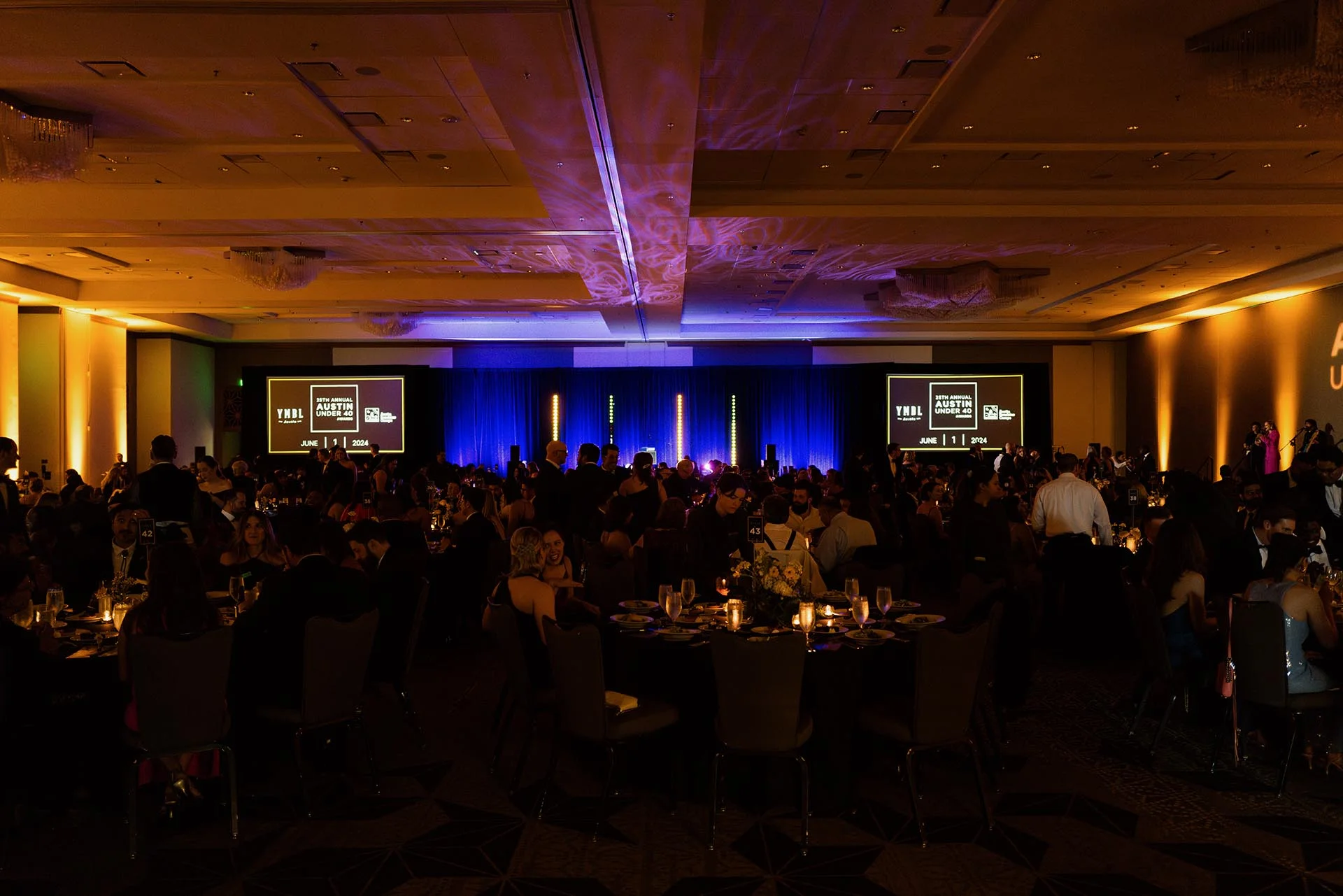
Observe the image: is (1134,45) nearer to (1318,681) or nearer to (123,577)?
(1318,681)

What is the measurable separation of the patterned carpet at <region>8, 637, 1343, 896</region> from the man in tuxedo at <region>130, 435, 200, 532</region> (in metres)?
3.24

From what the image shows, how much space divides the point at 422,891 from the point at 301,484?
35.0 ft

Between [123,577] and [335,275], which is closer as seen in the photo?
[123,577]

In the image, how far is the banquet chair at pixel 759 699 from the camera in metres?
4.17

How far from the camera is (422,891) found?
394 cm

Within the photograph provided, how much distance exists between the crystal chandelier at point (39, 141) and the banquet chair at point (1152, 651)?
7299mm

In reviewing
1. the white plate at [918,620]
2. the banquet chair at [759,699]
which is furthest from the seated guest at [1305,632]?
the banquet chair at [759,699]

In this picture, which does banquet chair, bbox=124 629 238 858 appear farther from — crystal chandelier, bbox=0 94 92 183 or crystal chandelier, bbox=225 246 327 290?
crystal chandelier, bbox=225 246 327 290

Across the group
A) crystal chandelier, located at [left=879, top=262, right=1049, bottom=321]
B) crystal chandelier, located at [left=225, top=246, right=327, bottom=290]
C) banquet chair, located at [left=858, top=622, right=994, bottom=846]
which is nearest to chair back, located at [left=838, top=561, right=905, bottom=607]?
banquet chair, located at [left=858, top=622, right=994, bottom=846]

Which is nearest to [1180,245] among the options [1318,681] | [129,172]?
[1318,681]

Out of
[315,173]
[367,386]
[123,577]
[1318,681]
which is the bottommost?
[1318,681]

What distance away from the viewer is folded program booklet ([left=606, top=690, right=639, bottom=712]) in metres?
4.57

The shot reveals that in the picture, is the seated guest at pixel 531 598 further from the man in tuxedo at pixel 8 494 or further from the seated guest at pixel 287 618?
the man in tuxedo at pixel 8 494

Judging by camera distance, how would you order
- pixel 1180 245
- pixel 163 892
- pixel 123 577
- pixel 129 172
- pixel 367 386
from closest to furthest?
pixel 163 892 → pixel 123 577 → pixel 129 172 → pixel 1180 245 → pixel 367 386
